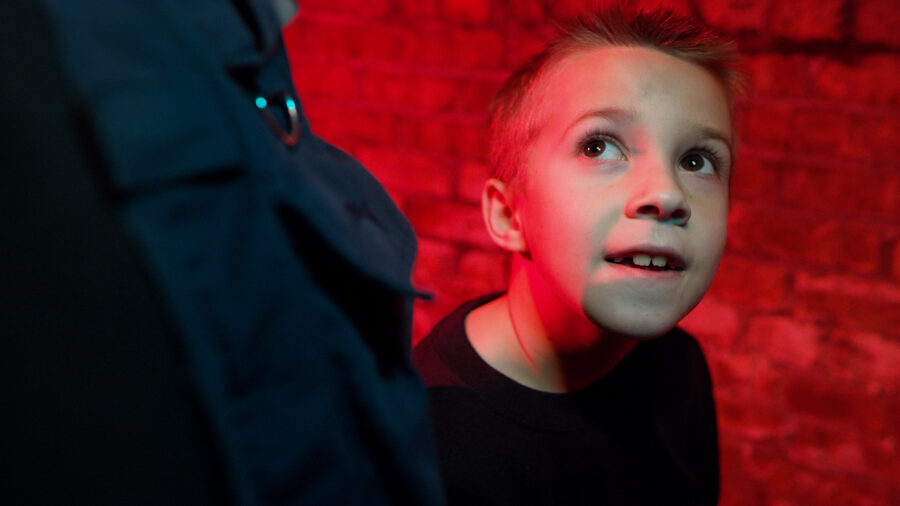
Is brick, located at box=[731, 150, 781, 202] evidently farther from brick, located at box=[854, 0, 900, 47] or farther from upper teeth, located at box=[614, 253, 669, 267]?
upper teeth, located at box=[614, 253, 669, 267]

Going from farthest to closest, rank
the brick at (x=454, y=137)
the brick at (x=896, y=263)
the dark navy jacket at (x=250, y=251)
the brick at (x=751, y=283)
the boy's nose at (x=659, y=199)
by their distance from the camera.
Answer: the brick at (x=454, y=137)
the brick at (x=751, y=283)
the brick at (x=896, y=263)
the boy's nose at (x=659, y=199)
the dark navy jacket at (x=250, y=251)

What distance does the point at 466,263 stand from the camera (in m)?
1.67

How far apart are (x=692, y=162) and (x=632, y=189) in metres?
0.12

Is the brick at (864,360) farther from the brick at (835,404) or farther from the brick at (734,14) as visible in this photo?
the brick at (734,14)

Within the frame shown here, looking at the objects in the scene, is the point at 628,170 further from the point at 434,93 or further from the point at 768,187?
the point at 434,93

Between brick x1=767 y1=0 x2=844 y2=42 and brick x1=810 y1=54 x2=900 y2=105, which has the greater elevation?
brick x1=767 y1=0 x2=844 y2=42

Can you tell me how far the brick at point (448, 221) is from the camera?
1622 millimetres

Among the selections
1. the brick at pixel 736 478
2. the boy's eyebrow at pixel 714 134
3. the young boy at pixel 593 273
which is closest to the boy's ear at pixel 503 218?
the young boy at pixel 593 273

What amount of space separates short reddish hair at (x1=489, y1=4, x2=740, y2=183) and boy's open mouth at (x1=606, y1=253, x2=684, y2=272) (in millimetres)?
205

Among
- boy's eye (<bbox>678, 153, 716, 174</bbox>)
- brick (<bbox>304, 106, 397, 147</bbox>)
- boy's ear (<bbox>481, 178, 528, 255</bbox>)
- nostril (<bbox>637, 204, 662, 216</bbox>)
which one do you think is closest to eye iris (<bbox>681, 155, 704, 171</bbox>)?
boy's eye (<bbox>678, 153, 716, 174</bbox>)

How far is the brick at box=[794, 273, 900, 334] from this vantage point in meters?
1.28

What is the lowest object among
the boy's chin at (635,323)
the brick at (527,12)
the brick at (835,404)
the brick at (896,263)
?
the brick at (835,404)

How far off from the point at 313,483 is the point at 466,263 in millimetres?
1314

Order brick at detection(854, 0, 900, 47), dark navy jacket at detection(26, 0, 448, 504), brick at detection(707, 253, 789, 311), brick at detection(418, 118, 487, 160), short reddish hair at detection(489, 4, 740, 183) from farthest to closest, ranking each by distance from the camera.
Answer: brick at detection(418, 118, 487, 160), brick at detection(707, 253, 789, 311), brick at detection(854, 0, 900, 47), short reddish hair at detection(489, 4, 740, 183), dark navy jacket at detection(26, 0, 448, 504)
